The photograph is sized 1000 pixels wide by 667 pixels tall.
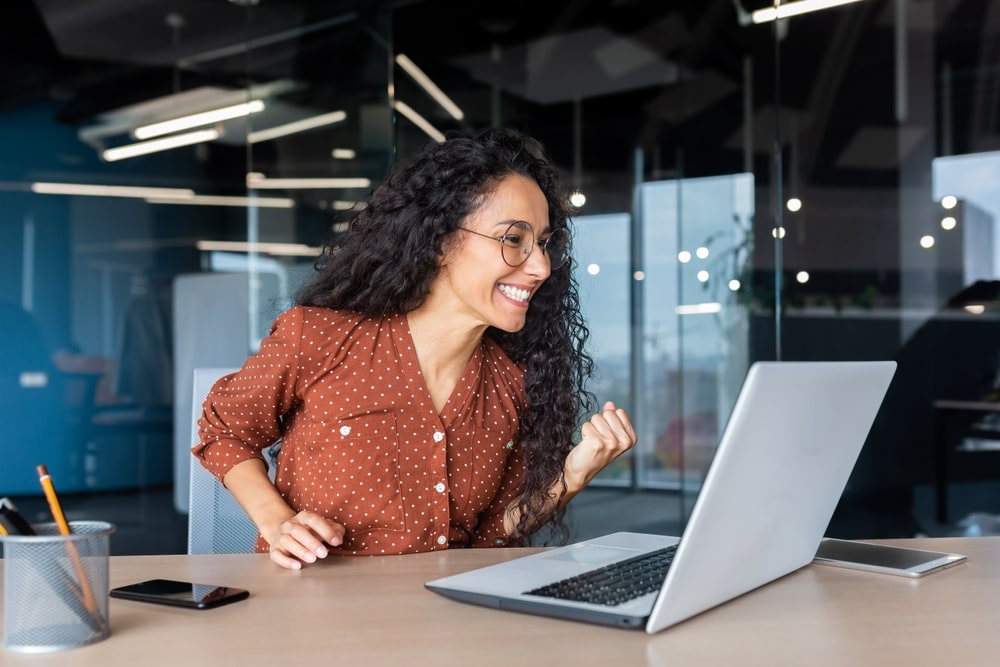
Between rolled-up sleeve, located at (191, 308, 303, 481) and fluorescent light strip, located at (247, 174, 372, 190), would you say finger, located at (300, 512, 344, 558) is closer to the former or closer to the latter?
rolled-up sleeve, located at (191, 308, 303, 481)

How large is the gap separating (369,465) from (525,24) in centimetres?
428

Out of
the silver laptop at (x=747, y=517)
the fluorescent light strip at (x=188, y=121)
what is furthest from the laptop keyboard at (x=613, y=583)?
the fluorescent light strip at (x=188, y=121)

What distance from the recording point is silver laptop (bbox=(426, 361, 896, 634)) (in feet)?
3.00

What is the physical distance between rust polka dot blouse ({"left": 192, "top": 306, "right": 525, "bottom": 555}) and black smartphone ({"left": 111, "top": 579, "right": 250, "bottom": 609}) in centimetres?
43

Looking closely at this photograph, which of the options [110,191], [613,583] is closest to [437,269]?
[613,583]

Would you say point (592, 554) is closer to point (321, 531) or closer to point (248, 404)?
point (321, 531)

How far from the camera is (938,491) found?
4430mm

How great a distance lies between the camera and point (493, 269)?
1.66 m

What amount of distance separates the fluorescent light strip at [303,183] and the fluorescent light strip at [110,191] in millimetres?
457

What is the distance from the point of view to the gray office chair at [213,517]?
1729 mm


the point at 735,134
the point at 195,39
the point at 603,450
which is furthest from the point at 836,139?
the point at 603,450

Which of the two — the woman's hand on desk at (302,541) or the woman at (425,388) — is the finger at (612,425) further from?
the woman's hand on desk at (302,541)

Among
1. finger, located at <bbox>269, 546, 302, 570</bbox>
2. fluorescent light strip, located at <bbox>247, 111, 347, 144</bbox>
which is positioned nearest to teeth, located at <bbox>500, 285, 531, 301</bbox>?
finger, located at <bbox>269, 546, 302, 570</bbox>

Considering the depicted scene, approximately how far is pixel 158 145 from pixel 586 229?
2145mm
